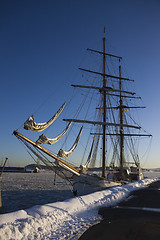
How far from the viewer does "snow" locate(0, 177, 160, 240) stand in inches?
213

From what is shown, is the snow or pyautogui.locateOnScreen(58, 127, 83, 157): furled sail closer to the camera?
the snow

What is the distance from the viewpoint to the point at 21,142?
47.5ft

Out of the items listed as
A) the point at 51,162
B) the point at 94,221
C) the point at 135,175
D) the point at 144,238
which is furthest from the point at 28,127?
the point at 135,175

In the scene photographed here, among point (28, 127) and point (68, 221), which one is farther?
point (28, 127)

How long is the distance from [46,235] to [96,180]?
14340mm

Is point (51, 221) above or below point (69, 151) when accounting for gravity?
below

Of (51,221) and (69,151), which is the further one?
(69,151)

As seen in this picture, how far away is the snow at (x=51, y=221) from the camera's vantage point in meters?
5.41

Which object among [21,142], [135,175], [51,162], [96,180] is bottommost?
[135,175]

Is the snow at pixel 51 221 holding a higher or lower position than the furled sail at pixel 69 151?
lower

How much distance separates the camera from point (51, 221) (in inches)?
260

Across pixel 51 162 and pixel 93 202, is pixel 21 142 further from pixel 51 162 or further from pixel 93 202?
pixel 93 202

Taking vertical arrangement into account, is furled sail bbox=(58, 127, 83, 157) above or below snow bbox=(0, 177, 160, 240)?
above

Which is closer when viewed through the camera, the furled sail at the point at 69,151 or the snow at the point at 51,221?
the snow at the point at 51,221
